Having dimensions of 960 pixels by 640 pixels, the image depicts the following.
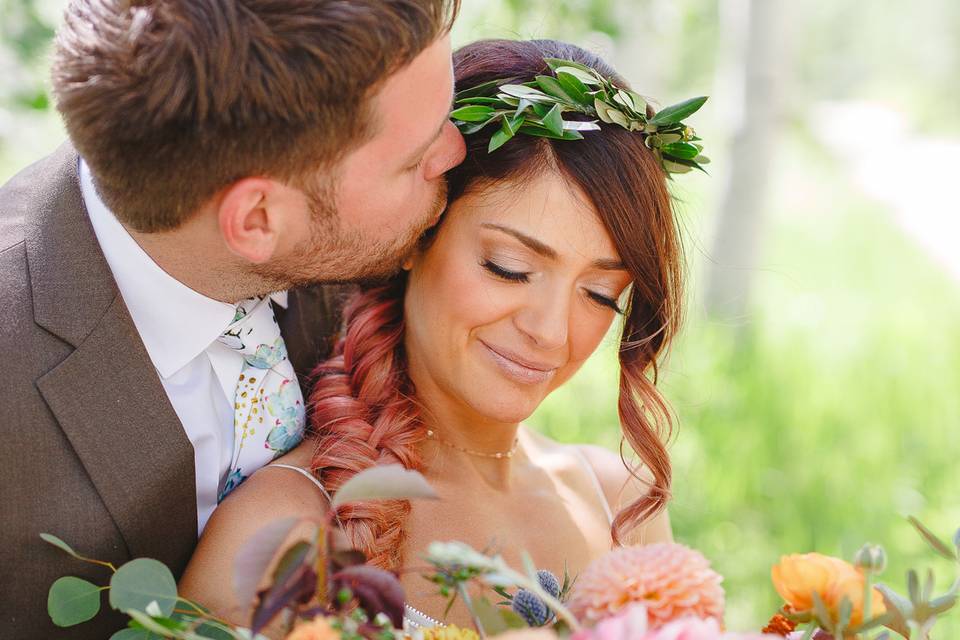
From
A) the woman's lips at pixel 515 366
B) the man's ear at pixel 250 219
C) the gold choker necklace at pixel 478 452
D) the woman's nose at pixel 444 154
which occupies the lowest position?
the gold choker necklace at pixel 478 452

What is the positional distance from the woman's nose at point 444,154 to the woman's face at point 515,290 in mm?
82

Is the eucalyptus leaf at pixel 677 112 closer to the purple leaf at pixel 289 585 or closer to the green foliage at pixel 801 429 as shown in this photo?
the green foliage at pixel 801 429

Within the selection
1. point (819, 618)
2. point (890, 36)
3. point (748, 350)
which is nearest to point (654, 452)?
point (819, 618)

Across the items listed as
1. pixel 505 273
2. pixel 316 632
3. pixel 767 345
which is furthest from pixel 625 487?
pixel 767 345

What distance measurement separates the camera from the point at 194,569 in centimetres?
192

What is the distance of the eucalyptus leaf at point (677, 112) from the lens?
2178mm

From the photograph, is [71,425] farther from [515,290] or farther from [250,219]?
[515,290]

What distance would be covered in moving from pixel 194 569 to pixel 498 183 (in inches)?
37.3

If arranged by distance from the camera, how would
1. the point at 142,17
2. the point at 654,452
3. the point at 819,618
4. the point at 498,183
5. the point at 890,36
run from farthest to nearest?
1. the point at 890,36
2. the point at 654,452
3. the point at 498,183
4. the point at 142,17
5. the point at 819,618

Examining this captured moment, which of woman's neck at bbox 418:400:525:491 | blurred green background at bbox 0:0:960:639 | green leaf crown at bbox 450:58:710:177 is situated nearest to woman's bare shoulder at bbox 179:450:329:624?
woman's neck at bbox 418:400:525:491

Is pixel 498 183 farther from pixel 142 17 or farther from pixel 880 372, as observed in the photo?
pixel 880 372

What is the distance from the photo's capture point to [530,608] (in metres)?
1.37

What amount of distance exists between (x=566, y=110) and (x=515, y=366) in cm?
54

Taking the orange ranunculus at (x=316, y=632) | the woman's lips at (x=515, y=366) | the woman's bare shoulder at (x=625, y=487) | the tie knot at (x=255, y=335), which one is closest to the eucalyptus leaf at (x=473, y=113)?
the woman's lips at (x=515, y=366)
